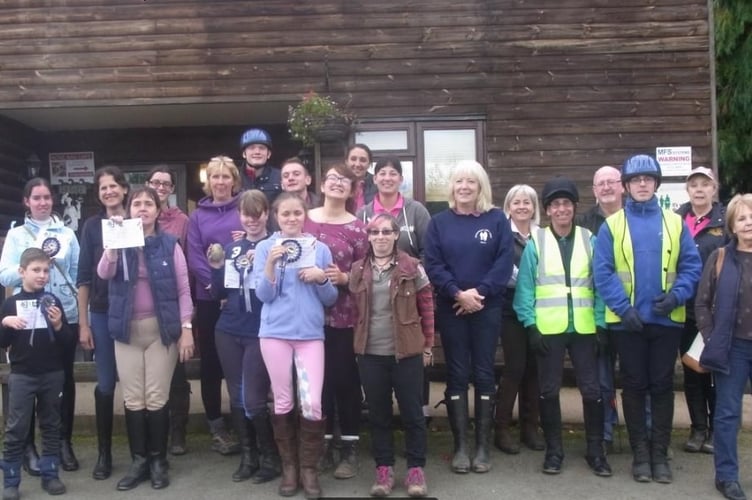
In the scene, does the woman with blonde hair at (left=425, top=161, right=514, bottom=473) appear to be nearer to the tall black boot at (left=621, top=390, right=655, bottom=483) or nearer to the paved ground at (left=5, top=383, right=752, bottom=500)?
the paved ground at (left=5, top=383, right=752, bottom=500)

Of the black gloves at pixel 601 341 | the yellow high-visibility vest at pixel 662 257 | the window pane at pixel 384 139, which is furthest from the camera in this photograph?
the window pane at pixel 384 139

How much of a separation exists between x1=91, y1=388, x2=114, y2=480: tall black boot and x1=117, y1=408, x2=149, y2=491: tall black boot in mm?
243

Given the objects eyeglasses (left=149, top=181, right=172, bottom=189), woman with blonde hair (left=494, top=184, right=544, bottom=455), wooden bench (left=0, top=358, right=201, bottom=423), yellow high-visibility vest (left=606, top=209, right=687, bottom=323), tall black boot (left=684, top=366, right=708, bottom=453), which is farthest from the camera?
wooden bench (left=0, top=358, right=201, bottom=423)

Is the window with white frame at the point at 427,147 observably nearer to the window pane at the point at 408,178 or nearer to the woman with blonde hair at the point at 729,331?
the window pane at the point at 408,178

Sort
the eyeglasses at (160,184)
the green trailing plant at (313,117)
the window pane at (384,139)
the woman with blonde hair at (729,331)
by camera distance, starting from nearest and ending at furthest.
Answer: the woman with blonde hair at (729,331) → the eyeglasses at (160,184) → the green trailing plant at (313,117) → the window pane at (384,139)

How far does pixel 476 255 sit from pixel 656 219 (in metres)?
1.14

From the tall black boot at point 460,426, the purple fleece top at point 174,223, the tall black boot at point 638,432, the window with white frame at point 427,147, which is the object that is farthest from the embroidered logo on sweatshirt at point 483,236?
the window with white frame at point 427,147

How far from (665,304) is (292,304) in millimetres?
2216

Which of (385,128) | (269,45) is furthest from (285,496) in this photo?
(269,45)

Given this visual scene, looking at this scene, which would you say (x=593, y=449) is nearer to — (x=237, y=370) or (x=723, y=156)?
(x=237, y=370)

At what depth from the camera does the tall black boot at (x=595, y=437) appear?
5023mm

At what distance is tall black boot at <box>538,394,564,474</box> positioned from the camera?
507 cm

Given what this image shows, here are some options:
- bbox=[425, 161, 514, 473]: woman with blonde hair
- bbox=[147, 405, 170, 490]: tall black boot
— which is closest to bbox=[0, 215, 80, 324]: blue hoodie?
bbox=[147, 405, 170, 490]: tall black boot

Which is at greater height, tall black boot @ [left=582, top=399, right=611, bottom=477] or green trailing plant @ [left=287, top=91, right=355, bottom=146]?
green trailing plant @ [left=287, top=91, right=355, bottom=146]
